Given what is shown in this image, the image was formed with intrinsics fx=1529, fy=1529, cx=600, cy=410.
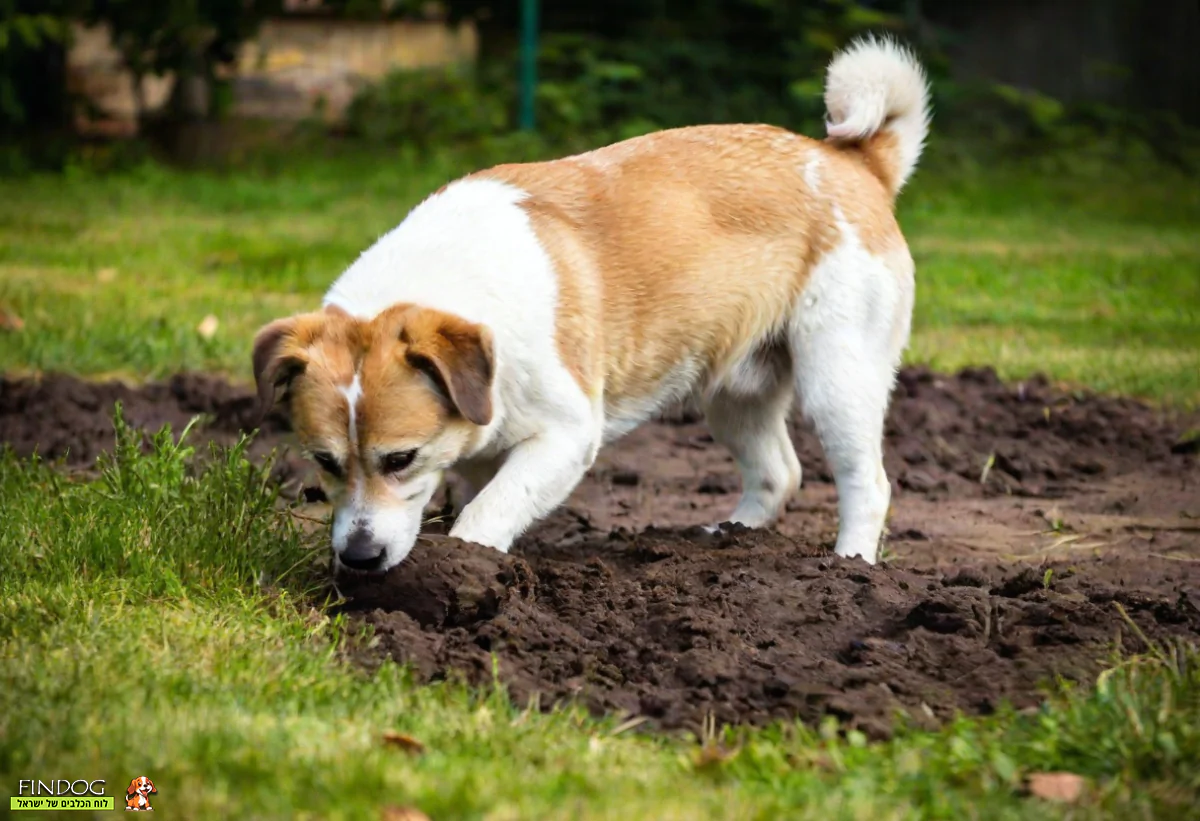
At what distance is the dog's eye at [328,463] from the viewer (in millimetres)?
4402

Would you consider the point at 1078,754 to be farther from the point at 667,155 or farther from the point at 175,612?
the point at 667,155

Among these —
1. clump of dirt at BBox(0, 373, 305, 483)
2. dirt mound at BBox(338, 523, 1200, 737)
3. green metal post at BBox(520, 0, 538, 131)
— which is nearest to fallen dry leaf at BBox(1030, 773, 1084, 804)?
dirt mound at BBox(338, 523, 1200, 737)

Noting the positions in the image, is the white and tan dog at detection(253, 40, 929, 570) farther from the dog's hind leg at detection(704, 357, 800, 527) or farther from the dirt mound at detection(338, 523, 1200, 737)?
the dirt mound at detection(338, 523, 1200, 737)

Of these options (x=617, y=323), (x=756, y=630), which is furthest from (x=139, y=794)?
(x=617, y=323)

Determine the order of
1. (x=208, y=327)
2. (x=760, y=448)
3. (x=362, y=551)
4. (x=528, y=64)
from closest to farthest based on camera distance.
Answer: (x=362, y=551)
(x=760, y=448)
(x=208, y=327)
(x=528, y=64)

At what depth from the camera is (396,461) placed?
4.43 m

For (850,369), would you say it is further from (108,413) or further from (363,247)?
(363,247)

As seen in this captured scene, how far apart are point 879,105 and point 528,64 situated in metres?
9.81

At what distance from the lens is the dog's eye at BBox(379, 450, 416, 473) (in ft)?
14.4

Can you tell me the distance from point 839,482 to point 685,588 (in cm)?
118

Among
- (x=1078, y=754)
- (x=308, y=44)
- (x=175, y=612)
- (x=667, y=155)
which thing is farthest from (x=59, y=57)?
(x=1078, y=754)

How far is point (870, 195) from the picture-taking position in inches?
218

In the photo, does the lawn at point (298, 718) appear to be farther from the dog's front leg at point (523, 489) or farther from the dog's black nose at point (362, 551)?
the dog's front leg at point (523, 489)

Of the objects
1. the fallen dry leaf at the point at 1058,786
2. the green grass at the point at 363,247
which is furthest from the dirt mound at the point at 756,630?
the green grass at the point at 363,247
